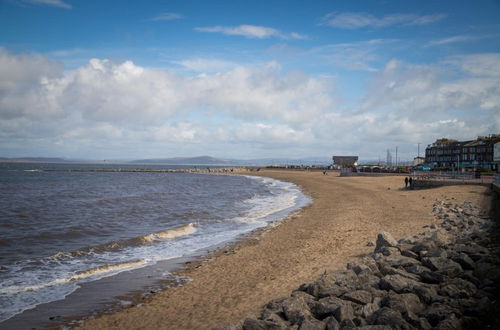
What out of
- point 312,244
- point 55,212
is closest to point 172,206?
point 55,212

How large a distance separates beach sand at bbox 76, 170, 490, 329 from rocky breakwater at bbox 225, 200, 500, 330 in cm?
152

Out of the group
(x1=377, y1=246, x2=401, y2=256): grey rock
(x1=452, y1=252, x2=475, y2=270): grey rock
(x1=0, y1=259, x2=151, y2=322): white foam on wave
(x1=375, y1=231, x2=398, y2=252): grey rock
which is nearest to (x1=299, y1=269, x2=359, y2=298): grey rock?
(x1=377, y1=246, x2=401, y2=256): grey rock

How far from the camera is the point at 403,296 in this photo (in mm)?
6262

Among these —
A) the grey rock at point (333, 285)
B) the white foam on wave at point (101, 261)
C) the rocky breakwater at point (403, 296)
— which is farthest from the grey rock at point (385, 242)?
the white foam on wave at point (101, 261)

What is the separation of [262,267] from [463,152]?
327 feet

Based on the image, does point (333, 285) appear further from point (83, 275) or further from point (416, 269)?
point (83, 275)

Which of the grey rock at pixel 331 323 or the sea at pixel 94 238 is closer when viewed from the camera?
the grey rock at pixel 331 323

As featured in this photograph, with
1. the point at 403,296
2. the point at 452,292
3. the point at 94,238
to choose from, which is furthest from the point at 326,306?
the point at 94,238

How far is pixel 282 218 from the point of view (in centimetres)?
2152

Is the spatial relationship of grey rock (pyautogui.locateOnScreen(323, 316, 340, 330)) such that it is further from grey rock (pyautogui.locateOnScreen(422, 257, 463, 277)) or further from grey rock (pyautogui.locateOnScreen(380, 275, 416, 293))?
grey rock (pyautogui.locateOnScreen(422, 257, 463, 277))

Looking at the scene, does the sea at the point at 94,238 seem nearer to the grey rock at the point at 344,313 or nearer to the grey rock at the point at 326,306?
the grey rock at the point at 326,306

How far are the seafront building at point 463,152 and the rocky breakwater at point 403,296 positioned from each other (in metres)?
77.7

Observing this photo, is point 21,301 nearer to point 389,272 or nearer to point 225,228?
point 389,272

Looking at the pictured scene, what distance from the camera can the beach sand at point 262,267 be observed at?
7738 mm
